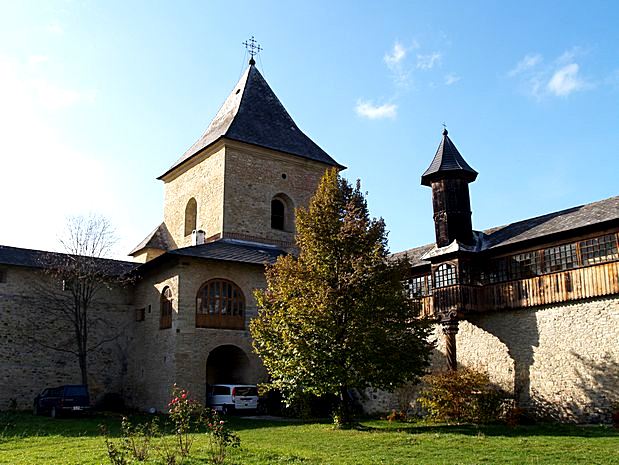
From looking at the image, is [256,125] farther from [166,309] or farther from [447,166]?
[447,166]

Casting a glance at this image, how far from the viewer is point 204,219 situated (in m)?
31.6

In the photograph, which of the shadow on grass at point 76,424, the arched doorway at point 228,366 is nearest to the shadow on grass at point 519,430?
the shadow on grass at point 76,424

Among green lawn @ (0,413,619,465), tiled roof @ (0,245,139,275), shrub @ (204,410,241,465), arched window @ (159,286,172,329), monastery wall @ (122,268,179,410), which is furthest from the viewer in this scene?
tiled roof @ (0,245,139,275)

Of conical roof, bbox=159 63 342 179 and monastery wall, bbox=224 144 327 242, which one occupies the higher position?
conical roof, bbox=159 63 342 179

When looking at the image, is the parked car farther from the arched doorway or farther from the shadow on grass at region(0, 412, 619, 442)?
the arched doorway

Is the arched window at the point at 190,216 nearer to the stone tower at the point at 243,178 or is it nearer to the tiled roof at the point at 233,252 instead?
the stone tower at the point at 243,178

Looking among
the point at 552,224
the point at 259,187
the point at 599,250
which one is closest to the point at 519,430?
the point at 599,250

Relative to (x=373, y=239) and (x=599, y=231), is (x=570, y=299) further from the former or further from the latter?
(x=373, y=239)

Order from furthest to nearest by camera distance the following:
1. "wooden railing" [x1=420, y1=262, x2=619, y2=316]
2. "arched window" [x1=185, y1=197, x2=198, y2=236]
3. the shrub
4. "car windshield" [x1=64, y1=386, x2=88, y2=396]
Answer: "arched window" [x1=185, y1=197, x2=198, y2=236] < "car windshield" [x1=64, y1=386, x2=88, y2=396] < "wooden railing" [x1=420, y1=262, x2=619, y2=316] < the shrub

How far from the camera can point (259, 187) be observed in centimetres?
3128

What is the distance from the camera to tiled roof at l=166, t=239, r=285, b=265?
25125 millimetres

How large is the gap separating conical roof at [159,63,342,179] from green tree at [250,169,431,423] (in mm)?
13875

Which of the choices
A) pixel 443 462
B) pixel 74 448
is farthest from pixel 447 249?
pixel 74 448

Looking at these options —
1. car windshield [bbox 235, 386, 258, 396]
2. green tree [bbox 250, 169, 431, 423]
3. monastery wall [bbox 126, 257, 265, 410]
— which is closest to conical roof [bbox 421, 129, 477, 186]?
green tree [bbox 250, 169, 431, 423]
